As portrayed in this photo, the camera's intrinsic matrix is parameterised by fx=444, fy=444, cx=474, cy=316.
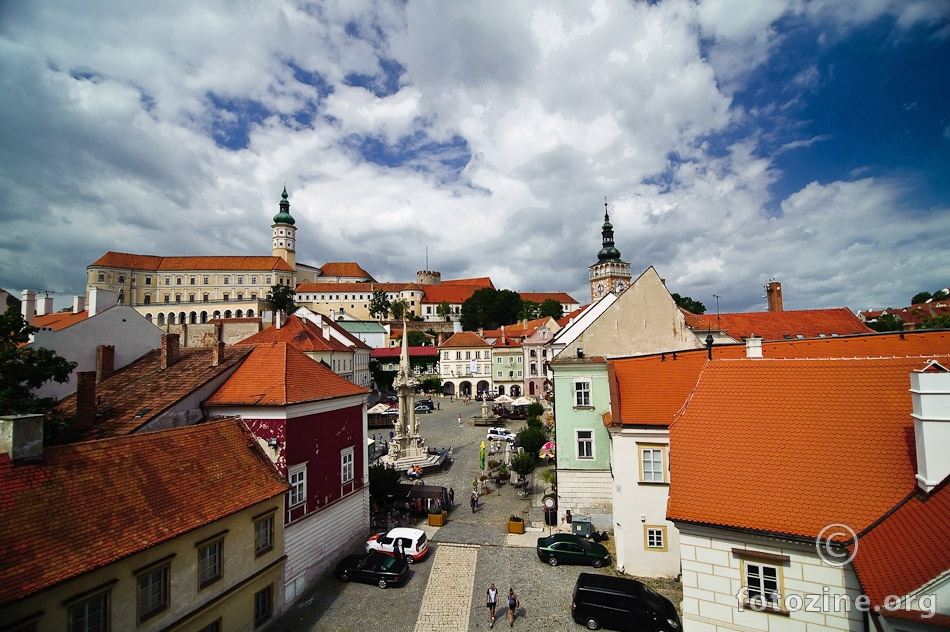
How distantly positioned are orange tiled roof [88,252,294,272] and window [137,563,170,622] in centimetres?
12463

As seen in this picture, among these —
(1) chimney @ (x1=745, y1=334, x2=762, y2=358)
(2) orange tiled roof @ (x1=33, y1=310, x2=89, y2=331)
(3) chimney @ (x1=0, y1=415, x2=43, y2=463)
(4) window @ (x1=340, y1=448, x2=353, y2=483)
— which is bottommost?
(4) window @ (x1=340, y1=448, x2=353, y2=483)

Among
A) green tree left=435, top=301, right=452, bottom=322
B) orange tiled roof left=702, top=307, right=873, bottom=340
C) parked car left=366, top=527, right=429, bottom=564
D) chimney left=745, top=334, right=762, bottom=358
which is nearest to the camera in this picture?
chimney left=745, top=334, right=762, bottom=358

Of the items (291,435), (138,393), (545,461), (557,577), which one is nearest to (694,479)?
(557,577)

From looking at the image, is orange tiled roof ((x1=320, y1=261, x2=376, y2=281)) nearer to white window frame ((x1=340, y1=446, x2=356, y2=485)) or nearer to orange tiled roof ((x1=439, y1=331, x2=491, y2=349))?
orange tiled roof ((x1=439, y1=331, x2=491, y2=349))

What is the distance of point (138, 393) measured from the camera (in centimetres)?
1742

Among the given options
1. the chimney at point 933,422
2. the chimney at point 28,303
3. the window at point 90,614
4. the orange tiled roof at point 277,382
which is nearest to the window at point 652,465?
the chimney at point 933,422

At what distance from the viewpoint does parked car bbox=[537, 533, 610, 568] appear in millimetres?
17719

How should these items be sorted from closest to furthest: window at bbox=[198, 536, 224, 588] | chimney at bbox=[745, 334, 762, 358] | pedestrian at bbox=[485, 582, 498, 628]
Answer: window at bbox=[198, 536, 224, 588], pedestrian at bbox=[485, 582, 498, 628], chimney at bbox=[745, 334, 762, 358]

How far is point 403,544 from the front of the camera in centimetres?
1870

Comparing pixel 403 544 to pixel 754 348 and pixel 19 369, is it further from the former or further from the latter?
pixel 754 348

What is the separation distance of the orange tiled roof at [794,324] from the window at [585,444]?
99.1 feet

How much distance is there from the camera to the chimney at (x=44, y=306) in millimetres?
28550

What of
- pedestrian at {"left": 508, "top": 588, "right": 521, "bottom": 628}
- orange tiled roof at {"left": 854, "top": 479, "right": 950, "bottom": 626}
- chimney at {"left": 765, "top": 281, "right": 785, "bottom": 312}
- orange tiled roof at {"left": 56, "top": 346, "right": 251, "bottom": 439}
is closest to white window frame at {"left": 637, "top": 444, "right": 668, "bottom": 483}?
pedestrian at {"left": 508, "top": 588, "right": 521, "bottom": 628}

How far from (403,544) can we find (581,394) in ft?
35.0
